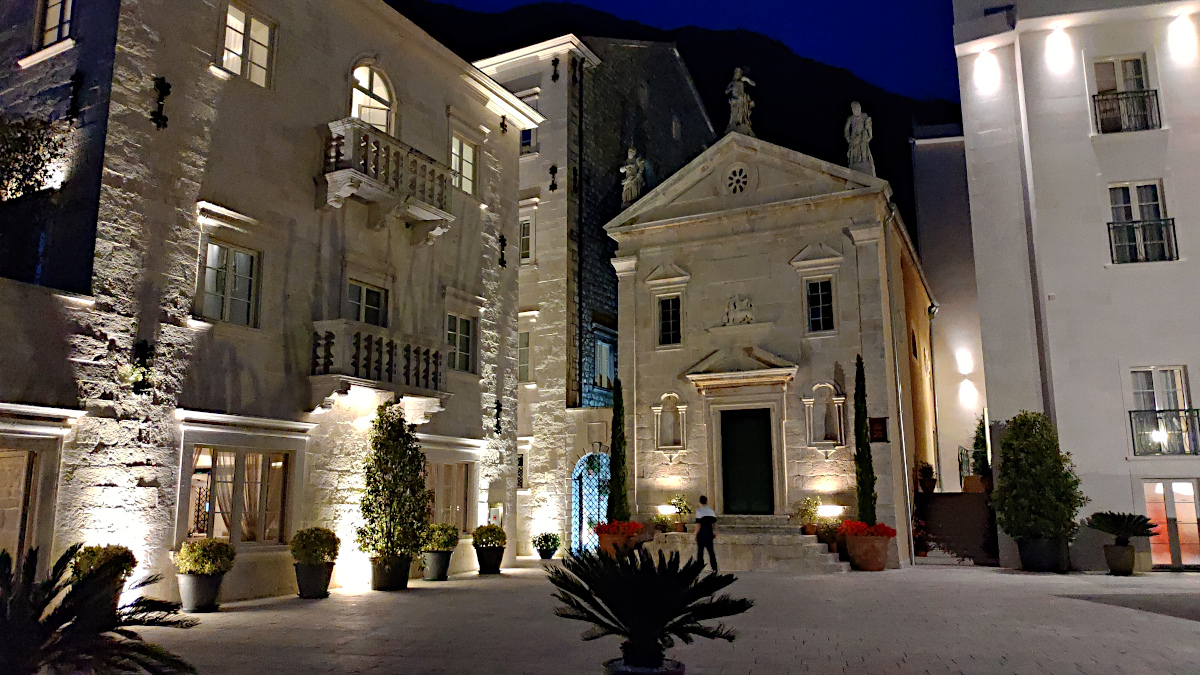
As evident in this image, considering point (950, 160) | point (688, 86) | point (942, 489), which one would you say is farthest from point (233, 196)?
point (950, 160)

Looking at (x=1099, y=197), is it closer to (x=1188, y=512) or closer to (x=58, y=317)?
(x=1188, y=512)

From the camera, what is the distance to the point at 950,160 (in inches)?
1296

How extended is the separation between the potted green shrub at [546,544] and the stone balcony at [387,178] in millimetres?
9181

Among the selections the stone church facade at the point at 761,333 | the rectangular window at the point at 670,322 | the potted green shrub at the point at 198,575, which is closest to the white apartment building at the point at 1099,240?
the stone church facade at the point at 761,333

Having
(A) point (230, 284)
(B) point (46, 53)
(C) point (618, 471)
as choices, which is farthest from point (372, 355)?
(C) point (618, 471)

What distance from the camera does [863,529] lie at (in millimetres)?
18703

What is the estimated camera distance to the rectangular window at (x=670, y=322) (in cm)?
2289

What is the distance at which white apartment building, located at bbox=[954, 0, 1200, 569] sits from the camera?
17766mm

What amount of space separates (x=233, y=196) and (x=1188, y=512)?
18630mm

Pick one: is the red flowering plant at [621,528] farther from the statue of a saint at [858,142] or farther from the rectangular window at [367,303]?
the statue of a saint at [858,142]

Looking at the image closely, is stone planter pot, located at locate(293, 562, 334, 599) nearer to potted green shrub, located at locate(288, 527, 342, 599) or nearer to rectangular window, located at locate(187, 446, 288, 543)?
potted green shrub, located at locate(288, 527, 342, 599)

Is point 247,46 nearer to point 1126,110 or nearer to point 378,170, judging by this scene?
point 378,170

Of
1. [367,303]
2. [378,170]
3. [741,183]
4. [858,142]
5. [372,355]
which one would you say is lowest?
[372,355]

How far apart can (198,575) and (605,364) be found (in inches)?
611
